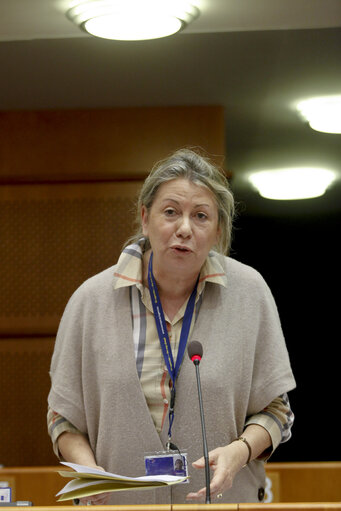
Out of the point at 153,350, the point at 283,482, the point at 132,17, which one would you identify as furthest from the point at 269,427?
the point at 132,17

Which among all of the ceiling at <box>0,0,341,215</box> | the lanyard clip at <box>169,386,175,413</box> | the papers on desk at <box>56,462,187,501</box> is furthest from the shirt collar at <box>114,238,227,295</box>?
the ceiling at <box>0,0,341,215</box>

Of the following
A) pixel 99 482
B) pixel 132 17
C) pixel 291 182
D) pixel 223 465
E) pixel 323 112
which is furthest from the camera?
pixel 291 182

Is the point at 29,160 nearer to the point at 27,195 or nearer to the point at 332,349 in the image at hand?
the point at 27,195

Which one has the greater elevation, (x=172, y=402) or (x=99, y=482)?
(x=172, y=402)

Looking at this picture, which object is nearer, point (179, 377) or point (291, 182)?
point (179, 377)

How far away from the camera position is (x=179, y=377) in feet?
7.14

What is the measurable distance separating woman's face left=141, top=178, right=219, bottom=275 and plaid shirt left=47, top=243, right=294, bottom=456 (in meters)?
0.07

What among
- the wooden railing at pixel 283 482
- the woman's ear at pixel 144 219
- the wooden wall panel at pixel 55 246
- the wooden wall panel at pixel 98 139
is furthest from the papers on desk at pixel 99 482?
the wooden wall panel at pixel 98 139

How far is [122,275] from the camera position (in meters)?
2.30

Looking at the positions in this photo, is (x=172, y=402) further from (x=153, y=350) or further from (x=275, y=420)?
(x=275, y=420)

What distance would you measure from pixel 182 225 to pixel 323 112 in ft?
8.93

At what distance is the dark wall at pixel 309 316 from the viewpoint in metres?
4.70

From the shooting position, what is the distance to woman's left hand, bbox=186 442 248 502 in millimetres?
1937

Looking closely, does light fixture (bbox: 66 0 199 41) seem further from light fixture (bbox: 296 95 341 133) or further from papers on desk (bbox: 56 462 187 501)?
papers on desk (bbox: 56 462 187 501)
